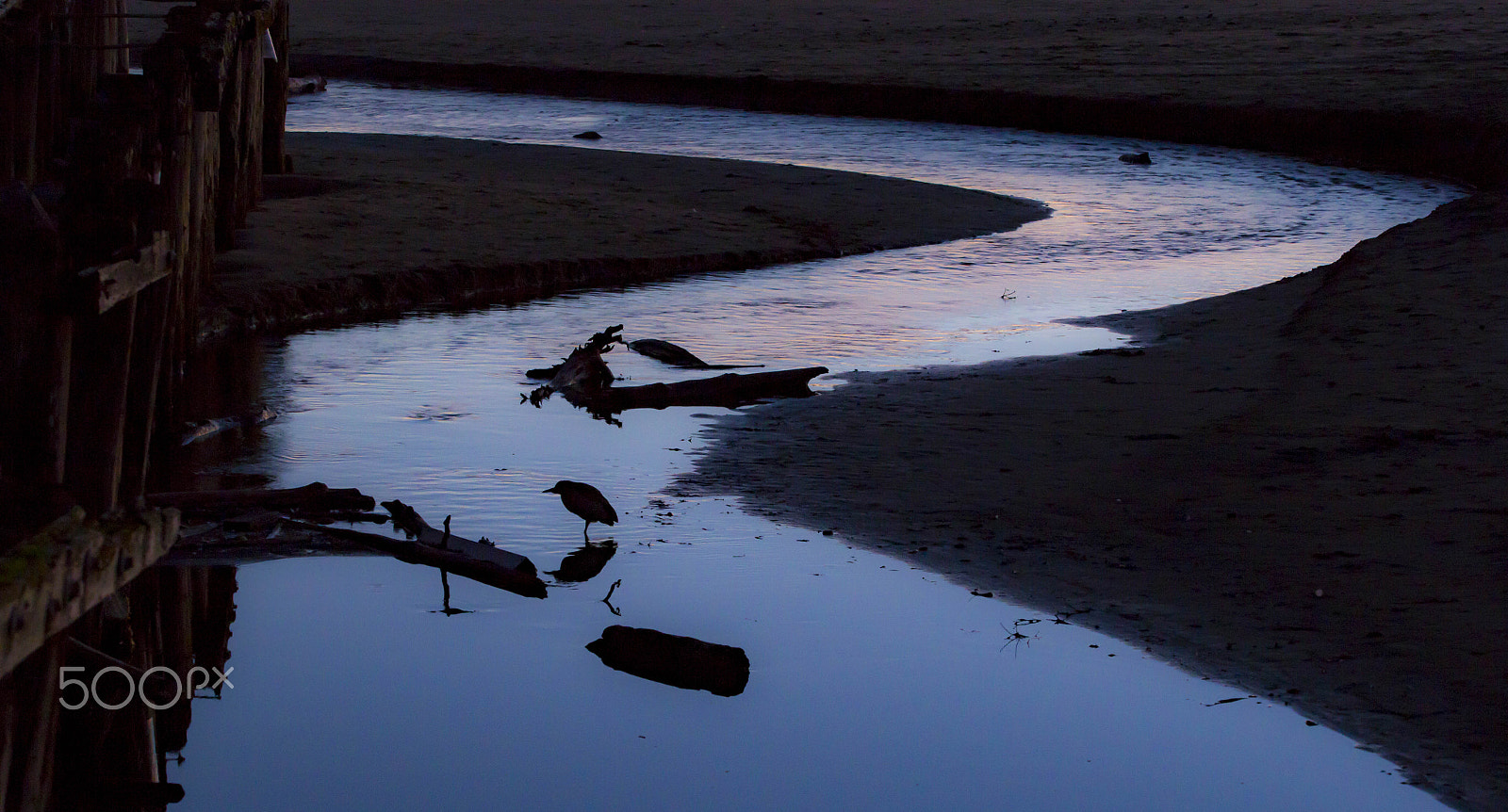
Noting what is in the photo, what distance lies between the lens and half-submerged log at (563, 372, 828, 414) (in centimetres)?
820

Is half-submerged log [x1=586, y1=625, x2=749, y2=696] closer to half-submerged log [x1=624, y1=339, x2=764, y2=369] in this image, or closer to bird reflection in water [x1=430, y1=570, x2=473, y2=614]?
bird reflection in water [x1=430, y1=570, x2=473, y2=614]

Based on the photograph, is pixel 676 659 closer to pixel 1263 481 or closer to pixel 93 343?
pixel 93 343

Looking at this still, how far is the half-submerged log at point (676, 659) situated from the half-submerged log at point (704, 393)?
3.26 m

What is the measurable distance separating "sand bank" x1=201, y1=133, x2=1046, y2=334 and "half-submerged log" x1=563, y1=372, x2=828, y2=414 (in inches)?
104

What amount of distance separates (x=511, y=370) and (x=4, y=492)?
19.0 feet

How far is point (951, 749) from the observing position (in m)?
4.46

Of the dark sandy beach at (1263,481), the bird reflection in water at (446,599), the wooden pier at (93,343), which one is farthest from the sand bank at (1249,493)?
the wooden pier at (93,343)

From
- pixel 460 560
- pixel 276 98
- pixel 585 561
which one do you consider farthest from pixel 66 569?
pixel 276 98

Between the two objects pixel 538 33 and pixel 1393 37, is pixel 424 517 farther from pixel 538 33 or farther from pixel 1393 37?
pixel 538 33

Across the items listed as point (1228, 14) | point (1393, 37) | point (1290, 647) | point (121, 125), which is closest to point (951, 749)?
point (1290, 647)

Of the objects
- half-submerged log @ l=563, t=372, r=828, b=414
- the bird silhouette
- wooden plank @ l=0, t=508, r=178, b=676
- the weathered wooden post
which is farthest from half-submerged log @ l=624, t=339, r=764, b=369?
wooden plank @ l=0, t=508, r=178, b=676

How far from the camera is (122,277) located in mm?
3730

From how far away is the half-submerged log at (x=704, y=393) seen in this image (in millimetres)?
8195

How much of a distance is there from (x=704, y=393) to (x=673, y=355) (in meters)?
1.07
